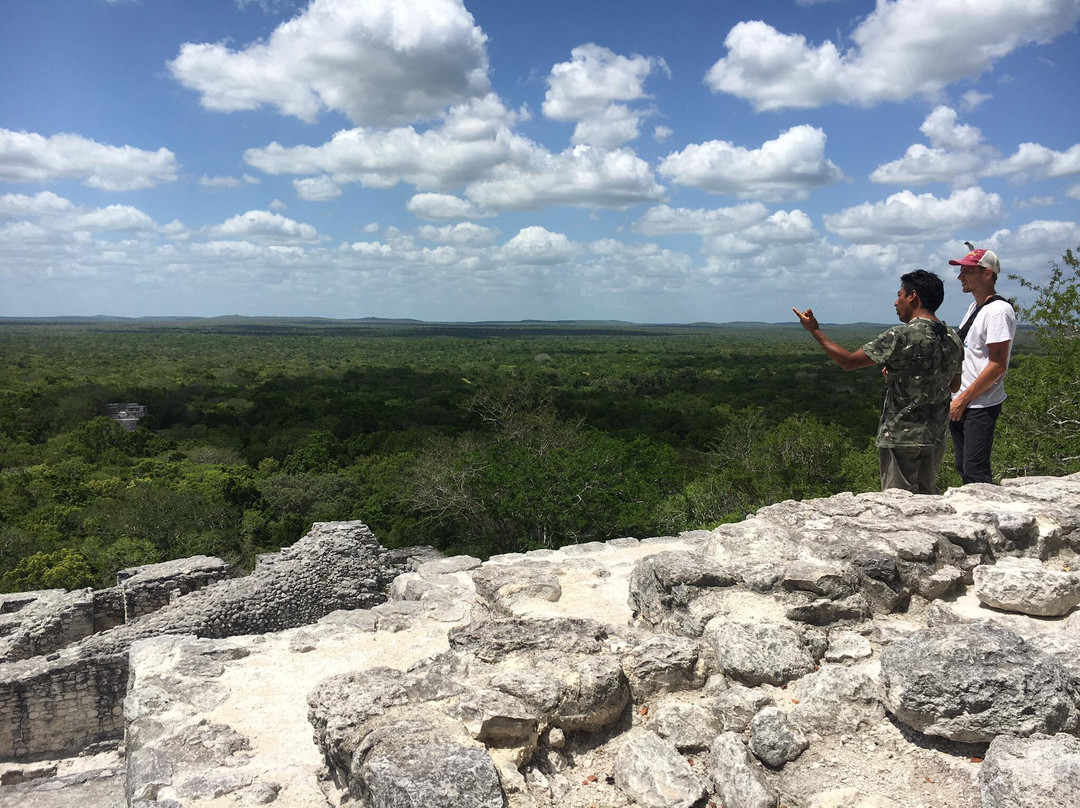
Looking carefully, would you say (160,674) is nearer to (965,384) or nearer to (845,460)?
(965,384)

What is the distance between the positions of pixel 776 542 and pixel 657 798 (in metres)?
2.15

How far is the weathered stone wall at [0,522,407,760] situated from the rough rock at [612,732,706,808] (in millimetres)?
6642

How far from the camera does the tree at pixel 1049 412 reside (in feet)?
37.1

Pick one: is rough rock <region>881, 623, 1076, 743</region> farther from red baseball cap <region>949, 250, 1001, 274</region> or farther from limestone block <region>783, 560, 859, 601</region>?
red baseball cap <region>949, 250, 1001, 274</region>

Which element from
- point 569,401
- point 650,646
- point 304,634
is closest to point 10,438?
point 569,401

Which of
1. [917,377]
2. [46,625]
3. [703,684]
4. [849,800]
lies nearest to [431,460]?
[46,625]

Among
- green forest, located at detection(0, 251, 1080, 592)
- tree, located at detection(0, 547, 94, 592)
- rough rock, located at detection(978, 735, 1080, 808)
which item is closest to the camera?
rough rock, located at detection(978, 735, 1080, 808)

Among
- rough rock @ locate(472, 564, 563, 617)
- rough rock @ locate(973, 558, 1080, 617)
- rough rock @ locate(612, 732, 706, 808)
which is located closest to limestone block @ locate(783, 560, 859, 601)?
rough rock @ locate(973, 558, 1080, 617)

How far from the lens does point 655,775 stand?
3.29 metres

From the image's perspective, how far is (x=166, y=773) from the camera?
392cm

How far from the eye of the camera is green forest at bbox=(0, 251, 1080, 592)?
583 inches

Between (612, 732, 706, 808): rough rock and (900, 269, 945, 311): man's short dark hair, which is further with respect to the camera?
(900, 269, 945, 311): man's short dark hair

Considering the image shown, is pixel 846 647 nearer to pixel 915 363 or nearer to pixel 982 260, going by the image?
pixel 915 363

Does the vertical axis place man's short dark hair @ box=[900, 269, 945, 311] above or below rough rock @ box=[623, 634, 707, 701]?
above
